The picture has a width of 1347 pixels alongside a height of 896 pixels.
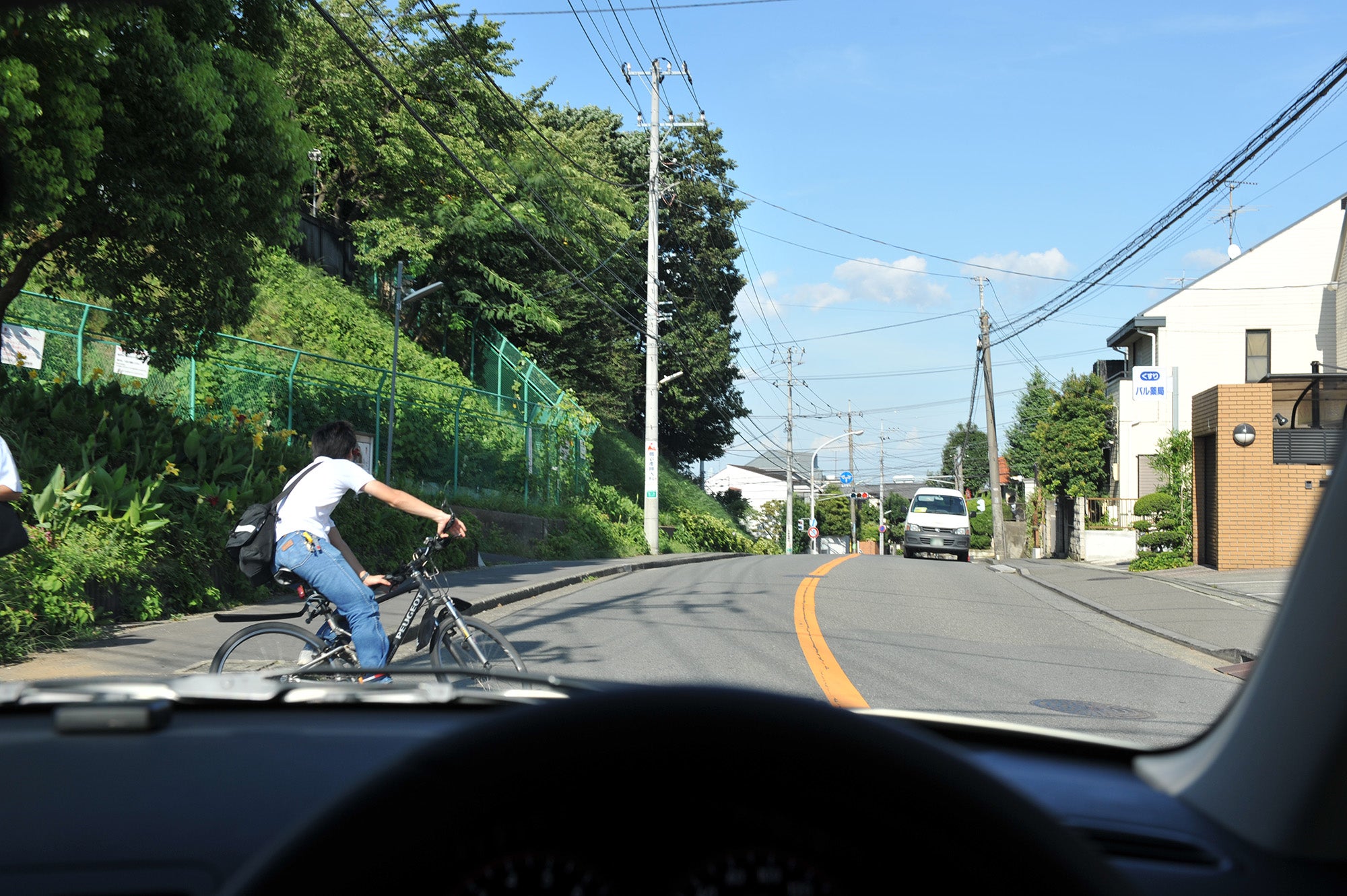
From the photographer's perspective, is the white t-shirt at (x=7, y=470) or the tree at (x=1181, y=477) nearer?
→ the white t-shirt at (x=7, y=470)

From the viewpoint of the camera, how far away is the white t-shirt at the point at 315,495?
21.4 ft

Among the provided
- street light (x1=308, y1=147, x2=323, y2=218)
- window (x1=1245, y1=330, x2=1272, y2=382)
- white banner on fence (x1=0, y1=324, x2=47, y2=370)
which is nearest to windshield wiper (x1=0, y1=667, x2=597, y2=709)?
white banner on fence (x1=0, y1=324, x2=47, y2=370)

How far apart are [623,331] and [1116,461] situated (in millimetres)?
19520

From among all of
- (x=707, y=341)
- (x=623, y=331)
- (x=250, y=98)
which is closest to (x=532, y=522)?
(x=250, y=98)

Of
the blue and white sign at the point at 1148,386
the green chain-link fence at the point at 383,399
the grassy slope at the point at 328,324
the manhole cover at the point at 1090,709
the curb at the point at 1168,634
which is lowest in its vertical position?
the curb at the point at 1168,634

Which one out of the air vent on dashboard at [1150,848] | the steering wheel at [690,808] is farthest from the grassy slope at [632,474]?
the steering wheel at [690,808]

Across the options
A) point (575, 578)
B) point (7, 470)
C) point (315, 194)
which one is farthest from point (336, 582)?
point (315, 194)

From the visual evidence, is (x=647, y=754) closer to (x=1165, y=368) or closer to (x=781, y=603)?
(x=781, y=603)

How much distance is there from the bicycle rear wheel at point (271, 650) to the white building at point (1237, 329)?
2685 cm

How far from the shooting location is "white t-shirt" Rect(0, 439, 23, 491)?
631 centimetres

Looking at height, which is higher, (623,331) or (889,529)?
(623,331)

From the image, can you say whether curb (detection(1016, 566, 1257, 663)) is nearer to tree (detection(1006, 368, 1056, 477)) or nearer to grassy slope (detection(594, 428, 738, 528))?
grassy slope (detection(594, 428, 738, 528))

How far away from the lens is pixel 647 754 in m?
1.20

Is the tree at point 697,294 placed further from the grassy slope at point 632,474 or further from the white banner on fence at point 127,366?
the white banner on fence at point 127,366
